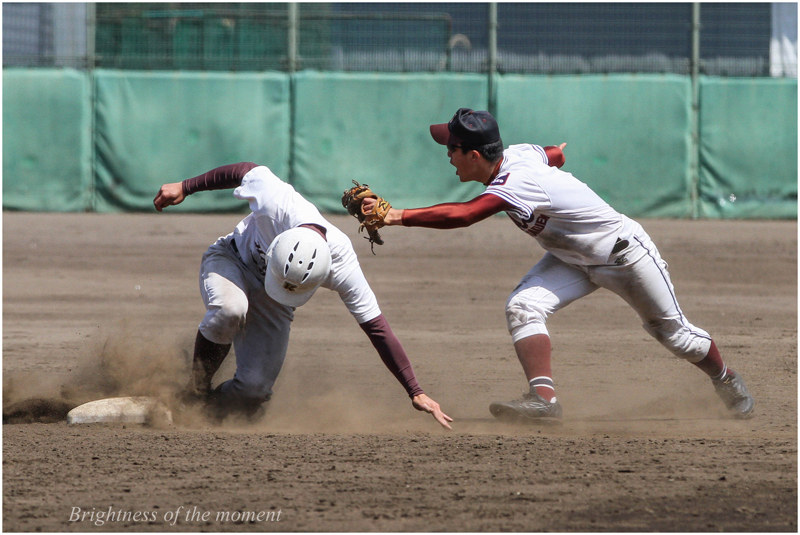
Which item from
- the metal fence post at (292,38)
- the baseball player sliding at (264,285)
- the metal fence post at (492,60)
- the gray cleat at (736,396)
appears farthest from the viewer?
the metal fence post at (292,38)

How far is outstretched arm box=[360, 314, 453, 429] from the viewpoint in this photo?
4.38 metres

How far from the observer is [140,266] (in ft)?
33.3

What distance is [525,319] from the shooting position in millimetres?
4688

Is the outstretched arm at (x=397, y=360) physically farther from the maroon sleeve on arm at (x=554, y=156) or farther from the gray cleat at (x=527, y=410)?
the maroon sleeve on arm at (x=554, y=156)

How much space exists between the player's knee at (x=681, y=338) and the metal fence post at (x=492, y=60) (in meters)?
8.92

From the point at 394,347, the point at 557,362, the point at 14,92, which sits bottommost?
the point at 557,362

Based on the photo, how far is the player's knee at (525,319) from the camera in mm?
4672

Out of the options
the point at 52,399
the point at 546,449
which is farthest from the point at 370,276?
the point at 546,449

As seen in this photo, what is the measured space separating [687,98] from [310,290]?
10363mm

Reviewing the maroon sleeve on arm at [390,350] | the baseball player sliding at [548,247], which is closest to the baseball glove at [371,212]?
the baseball player sliding at [548,247]

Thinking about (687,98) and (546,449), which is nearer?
(546,449)

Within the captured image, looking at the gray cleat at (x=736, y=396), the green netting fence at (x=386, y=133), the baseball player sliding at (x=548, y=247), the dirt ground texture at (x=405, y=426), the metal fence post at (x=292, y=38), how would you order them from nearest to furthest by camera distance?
the dirt ground texture at (x=405, y=426)
the baseball player sliding at (x=548, y=247)
the gray cleat at (x=736, y=396)
the green netting fence at (x=386, y=133)
the metal fence post at (x=292, y=38)

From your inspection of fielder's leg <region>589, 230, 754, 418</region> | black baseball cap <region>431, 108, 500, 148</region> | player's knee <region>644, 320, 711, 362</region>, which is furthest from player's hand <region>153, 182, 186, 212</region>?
player's knee <region>644, 320, 711, 362</region>

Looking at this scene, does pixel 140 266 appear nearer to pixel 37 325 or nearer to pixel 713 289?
pixel 37 325
